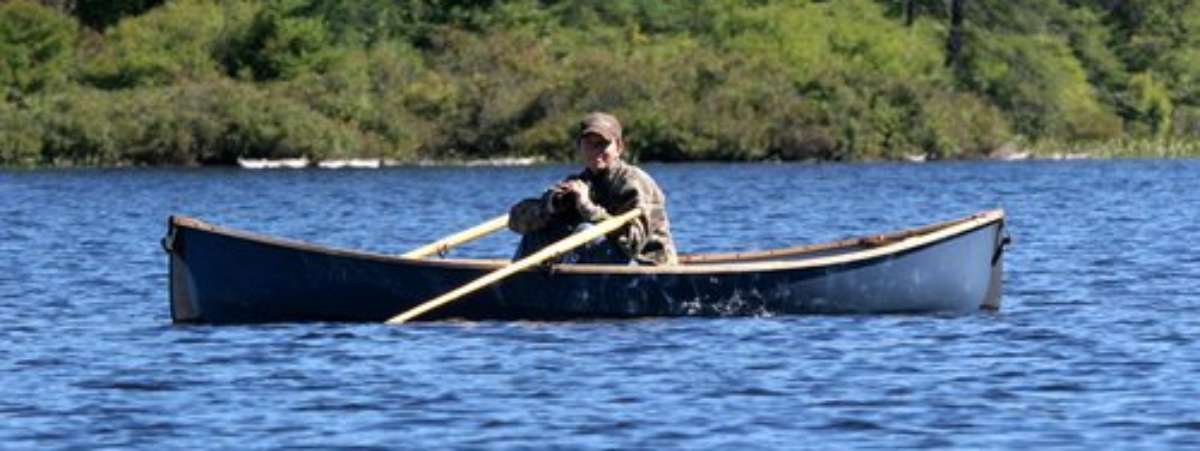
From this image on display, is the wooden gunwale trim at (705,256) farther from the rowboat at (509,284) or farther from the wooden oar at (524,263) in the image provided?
the wooden oar at (524,263)

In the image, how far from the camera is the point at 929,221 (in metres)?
47.2

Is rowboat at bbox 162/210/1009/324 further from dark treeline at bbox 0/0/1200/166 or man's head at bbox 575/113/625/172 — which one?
dark treeline at bbox 0/0/1200/166

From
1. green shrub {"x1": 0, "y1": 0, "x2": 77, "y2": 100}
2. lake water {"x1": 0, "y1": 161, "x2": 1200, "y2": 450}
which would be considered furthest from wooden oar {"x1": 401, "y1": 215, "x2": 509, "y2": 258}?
green shrub {"x1": 0, "y1": 0, "x2": 77, "y2": 100}

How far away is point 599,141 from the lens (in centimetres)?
2247

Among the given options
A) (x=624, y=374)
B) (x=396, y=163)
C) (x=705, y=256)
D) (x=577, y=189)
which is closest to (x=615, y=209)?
(x=577, y=189)

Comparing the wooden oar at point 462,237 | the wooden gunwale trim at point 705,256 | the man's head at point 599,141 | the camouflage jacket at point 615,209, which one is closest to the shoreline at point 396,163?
the wooden gunwale trim at point 705,256

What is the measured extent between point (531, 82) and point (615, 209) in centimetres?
6622

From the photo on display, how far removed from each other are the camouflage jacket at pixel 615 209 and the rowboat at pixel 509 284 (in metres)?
0.35

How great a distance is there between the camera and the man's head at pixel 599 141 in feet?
73.3

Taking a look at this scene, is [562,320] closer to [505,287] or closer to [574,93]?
[505,287]

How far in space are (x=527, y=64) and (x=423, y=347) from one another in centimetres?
6903

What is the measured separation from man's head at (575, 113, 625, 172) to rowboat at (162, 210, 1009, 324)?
2.56 feet

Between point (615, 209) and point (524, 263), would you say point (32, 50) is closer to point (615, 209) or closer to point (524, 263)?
point (615, 209)

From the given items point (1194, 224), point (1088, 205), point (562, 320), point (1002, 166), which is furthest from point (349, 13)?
point (562, 320)
